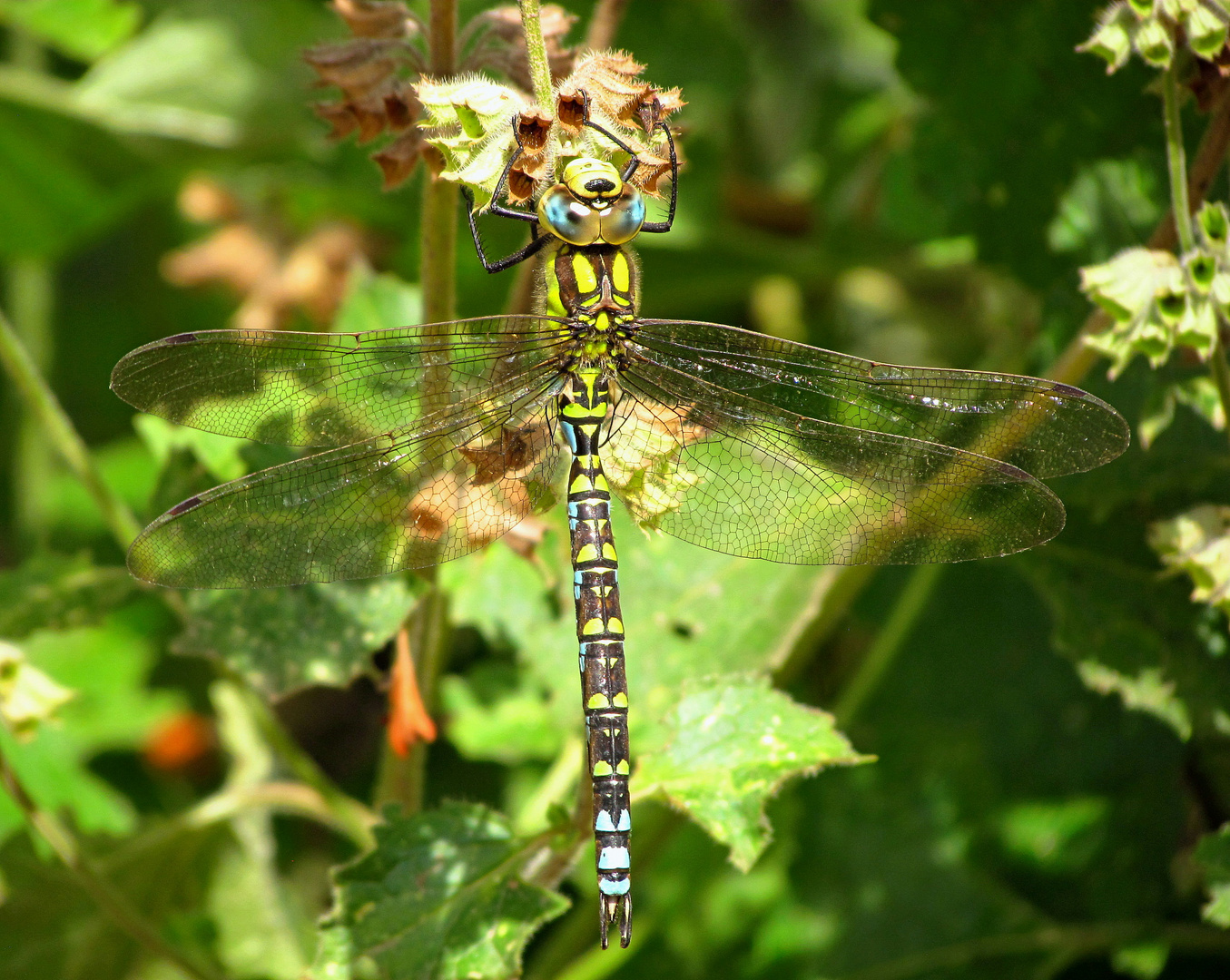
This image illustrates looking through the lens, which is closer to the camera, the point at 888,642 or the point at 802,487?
the point at 802,487

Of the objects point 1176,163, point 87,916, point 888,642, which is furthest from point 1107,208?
point 87,916

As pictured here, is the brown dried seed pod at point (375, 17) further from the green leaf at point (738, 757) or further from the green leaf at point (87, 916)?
the green leaf at point (87, 916)

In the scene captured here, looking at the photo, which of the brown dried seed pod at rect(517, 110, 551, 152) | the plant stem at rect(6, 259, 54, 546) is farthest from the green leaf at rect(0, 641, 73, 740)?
the plant stem at rect(6, 259, 54, 546)

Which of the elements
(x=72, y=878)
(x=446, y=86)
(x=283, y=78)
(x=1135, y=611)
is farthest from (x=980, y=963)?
(x=283, y=78)

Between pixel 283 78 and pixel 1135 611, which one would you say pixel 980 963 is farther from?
pixel 283 78

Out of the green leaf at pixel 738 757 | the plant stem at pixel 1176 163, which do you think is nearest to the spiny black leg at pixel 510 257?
the green leaf at pixel 738 757

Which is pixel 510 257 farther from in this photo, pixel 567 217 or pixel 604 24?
pixel 604 24
